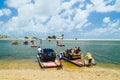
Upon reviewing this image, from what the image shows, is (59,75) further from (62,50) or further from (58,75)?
(62,50)

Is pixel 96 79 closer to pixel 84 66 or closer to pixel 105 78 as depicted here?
pixel 105 78

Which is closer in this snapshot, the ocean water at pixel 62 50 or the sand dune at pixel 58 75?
the sand dune at pixel 58 75

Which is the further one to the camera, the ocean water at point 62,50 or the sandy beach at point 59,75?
the ocean water at point 62,50

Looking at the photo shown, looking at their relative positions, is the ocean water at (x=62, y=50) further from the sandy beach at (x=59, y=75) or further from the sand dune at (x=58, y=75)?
the sand dune at (x=58, y=75)

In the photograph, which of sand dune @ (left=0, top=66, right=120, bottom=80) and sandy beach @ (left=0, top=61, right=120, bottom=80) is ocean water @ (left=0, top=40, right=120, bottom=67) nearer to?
sandy beach @ (left=0, top=61, right=120, bottom=80)

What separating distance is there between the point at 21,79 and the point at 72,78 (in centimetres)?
475

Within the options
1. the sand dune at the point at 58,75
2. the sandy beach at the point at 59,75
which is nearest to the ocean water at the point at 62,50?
the sandy beach at the point at 59,75

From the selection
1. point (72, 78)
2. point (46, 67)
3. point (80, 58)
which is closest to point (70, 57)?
point (80, 58)

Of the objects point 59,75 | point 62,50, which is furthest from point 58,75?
point 62,50

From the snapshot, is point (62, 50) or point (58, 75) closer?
point (58, 75)

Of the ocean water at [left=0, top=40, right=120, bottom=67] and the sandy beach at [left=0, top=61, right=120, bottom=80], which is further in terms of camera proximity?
the ocean water at [left=0, top=40, right=120, bottom=67]

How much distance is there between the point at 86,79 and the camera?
16.8 metres

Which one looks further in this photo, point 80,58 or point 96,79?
point 80,58

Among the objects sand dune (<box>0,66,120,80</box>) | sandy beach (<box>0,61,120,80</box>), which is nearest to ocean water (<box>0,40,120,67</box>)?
sandy beach (<box>0,61,120,80</box>)
